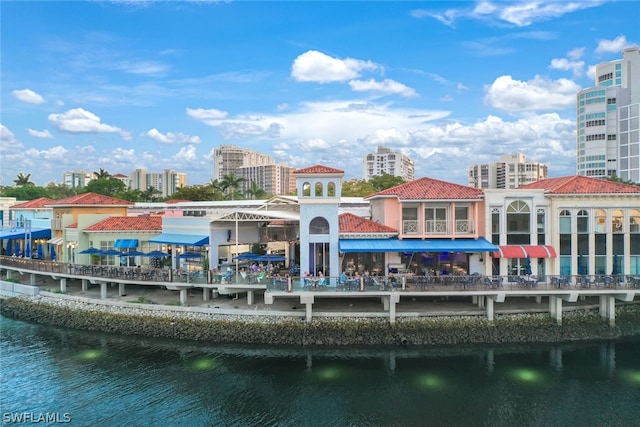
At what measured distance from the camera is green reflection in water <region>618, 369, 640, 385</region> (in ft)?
65.0

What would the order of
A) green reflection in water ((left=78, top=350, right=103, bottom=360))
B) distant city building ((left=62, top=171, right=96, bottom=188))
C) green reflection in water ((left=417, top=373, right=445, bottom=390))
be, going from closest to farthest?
green reflection in water ((left=417, top=373, right=445, bottom=390)) < green reflection in water ((left=78, top=350, right=103, bottom=360)) < distant city building ((left=62, top=171, right=96, bottom=188))

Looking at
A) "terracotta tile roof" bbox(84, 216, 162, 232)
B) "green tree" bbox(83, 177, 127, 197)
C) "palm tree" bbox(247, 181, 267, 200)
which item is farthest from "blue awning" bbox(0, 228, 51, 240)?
"palm tree" bbox(247, 181, 267, 200)

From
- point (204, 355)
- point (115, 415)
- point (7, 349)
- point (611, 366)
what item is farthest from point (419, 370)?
point (7, 349)

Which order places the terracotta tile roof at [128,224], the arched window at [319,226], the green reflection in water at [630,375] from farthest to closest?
the terracotta tile roof at [128,224], the arched window at [319,226], the green reflection in water at [630,375]

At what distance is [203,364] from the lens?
21641 millimetres

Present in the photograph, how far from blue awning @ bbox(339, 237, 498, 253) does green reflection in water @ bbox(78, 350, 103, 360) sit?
51.2 feet

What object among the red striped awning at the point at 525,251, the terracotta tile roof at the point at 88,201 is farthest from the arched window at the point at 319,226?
the terracotta tile roof at the point at 88,201

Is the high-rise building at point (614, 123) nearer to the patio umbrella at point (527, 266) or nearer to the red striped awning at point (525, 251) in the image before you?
the red striped awning at point (525, 251)

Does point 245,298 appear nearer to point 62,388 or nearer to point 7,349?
point 62,388

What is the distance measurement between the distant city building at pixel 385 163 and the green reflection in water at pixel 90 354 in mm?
140847

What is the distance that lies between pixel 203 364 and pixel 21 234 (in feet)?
106

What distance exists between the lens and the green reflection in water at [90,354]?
23.0 meters

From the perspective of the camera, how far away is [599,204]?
27.1 metres

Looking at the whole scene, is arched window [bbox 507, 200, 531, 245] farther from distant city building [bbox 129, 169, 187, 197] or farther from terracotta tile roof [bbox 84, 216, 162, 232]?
distant city building [bbox 129, 169, 187, 197]
